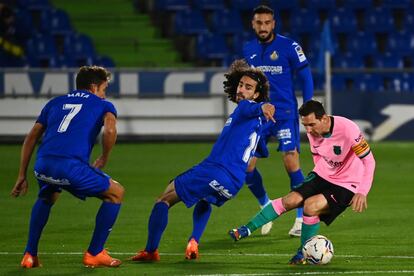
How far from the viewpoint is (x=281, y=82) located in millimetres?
12477

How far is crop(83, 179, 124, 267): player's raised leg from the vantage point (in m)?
9.25

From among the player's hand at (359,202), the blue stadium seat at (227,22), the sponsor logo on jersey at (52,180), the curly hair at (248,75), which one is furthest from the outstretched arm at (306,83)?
the blue stadium seat at (227,22)

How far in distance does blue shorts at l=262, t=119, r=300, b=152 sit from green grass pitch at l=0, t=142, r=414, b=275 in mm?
898

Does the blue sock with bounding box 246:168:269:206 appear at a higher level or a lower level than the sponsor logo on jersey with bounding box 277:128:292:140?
lower

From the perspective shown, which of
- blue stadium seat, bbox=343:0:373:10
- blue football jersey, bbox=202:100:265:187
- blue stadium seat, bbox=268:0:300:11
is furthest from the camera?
blue stadium seat, bbox=343:0:373:10

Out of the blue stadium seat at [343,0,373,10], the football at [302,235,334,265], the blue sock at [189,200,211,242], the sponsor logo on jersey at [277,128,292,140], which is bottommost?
the football at [302,235,334,265]

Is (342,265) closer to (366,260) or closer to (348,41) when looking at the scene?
(366,260)

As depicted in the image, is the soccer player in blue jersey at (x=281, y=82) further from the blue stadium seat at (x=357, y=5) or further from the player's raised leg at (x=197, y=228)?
the blue stadium seat at (x=357, y=5)

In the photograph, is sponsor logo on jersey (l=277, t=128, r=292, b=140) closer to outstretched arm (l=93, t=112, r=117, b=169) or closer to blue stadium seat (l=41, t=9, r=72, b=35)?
outstretched arm (l=93, t=112, r=117, b=169)

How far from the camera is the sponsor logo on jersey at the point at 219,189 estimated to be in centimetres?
952

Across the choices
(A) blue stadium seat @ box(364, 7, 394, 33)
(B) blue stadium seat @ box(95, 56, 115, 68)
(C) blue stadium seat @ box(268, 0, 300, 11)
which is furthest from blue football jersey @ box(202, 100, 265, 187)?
(A) blue stadium seat @ box(364, 7, 394, 33)

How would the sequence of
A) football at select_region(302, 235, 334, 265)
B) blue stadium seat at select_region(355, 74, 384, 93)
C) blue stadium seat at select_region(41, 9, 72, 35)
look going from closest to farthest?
football at select_region(302, 235, 334, 265) < blue stadium seat at select_region(355, 74, 384, 93) < blue stadium seat at select_region(41, 9, 72, 35)

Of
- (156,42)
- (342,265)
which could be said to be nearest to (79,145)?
(342,265)

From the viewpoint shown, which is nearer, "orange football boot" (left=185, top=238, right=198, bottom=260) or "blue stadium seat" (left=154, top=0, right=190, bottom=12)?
"orange football boot" (left=185, top=238, right=198, bottom=260)
